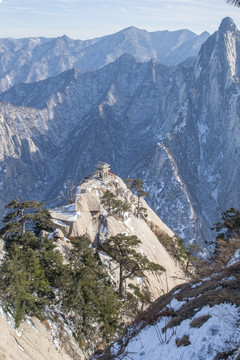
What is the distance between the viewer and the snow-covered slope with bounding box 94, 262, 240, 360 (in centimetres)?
1288

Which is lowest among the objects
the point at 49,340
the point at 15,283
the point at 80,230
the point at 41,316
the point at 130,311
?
the point at 130,311

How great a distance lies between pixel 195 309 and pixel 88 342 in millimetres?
13701

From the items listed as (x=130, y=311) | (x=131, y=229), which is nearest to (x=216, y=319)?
(x=130, y=311)

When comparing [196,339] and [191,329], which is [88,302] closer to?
[191,329]

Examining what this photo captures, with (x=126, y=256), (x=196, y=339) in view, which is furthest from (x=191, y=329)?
(x=126, y=256)

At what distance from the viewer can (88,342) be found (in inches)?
1024

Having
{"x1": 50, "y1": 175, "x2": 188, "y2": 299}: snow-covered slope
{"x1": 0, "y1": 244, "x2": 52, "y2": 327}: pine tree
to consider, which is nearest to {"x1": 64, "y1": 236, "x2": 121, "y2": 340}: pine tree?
{"x1": 0, "y1": 244, "x2": 52, "y2": 327}: pine tree

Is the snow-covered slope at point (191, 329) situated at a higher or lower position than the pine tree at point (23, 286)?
lower

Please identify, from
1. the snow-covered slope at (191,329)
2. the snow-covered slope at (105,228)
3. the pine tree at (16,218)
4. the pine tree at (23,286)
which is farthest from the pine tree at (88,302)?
the snow-covered slope at (105,228)

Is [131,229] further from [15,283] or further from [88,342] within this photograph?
[15,283]

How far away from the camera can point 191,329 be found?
14.5 meters

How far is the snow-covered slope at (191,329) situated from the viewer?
42.2 ft

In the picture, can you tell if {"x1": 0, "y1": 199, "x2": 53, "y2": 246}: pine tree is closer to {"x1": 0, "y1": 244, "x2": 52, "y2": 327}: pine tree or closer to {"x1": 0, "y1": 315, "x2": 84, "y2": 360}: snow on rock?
{"x1": 0, "y1": 244, "x2": 52, "y2": 327}: pine tree

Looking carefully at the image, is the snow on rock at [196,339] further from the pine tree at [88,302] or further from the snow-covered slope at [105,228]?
the snow-covered slope at [105,228]
